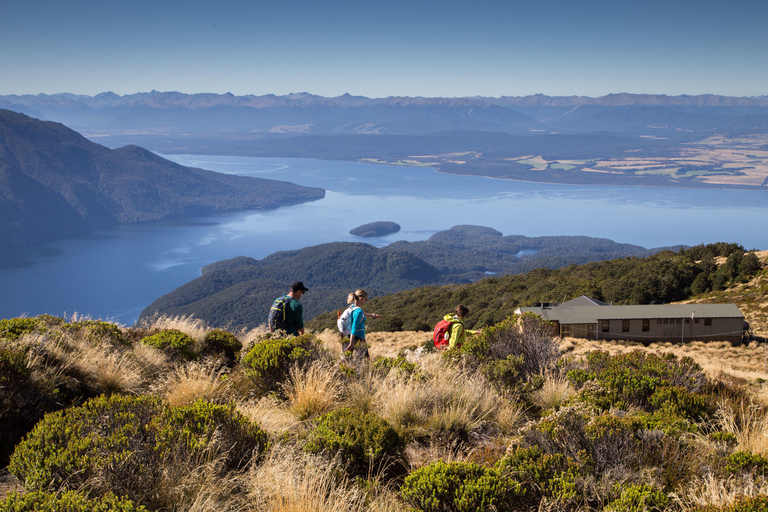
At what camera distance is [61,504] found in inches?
86.3

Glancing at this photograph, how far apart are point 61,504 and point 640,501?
2.98 meters

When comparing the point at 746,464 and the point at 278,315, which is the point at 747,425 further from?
the point at 278,315

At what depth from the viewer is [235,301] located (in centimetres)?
8906

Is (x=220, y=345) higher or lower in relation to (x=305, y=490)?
lower

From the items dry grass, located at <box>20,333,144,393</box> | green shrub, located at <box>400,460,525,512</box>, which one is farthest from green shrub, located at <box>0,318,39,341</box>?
green shrub, located at <box>400,460,525,512</box>

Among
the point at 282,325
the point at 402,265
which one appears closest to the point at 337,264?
the point at 402,265

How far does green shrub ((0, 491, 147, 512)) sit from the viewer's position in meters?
2.16

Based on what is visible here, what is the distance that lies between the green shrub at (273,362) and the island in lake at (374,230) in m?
181

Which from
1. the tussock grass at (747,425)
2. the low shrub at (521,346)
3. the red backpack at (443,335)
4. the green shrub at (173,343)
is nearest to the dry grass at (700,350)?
the red backpack at (443,335)

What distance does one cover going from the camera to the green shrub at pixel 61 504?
2.16 meters

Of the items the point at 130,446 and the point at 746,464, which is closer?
the point at 130,446

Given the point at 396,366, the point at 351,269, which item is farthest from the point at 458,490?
the point at 351,269

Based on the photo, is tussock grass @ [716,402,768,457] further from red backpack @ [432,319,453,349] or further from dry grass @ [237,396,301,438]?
dry grass @ [237,396,301,438]

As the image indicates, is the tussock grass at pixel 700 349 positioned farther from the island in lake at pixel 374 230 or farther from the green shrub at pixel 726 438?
the island in lake at pixel 374 230
